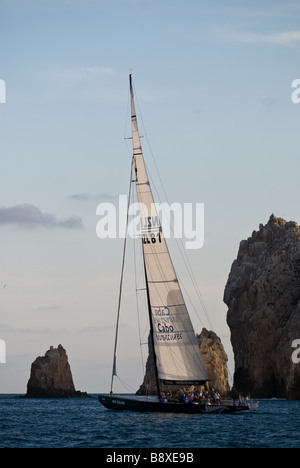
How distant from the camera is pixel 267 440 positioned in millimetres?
42250

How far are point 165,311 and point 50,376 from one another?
309 feet

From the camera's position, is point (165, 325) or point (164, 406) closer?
point (164, 406)

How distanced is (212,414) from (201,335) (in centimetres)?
6269

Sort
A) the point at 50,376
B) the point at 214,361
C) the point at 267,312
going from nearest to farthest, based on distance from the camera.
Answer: the point at 214,361 → the point at 267,312 → the point at 50,376

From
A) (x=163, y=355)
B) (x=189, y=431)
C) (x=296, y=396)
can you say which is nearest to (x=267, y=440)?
(x=189, y=431)

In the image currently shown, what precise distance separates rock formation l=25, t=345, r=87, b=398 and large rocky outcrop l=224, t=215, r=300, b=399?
34578mm

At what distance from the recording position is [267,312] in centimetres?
12169

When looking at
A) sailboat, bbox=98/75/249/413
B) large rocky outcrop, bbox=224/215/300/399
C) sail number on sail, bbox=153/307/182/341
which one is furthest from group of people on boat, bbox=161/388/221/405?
large rocky outcrop, bbox=224/215/300/399

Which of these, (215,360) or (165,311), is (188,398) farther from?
(215,360)

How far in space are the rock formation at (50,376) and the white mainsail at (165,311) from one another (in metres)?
90.5

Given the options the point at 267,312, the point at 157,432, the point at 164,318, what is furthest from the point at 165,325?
the point at 267,312

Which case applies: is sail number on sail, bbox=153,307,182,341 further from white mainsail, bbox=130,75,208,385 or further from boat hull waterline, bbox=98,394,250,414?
boat hull waterline, bbox=98,394,250,414

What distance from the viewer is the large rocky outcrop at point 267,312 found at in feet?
382
